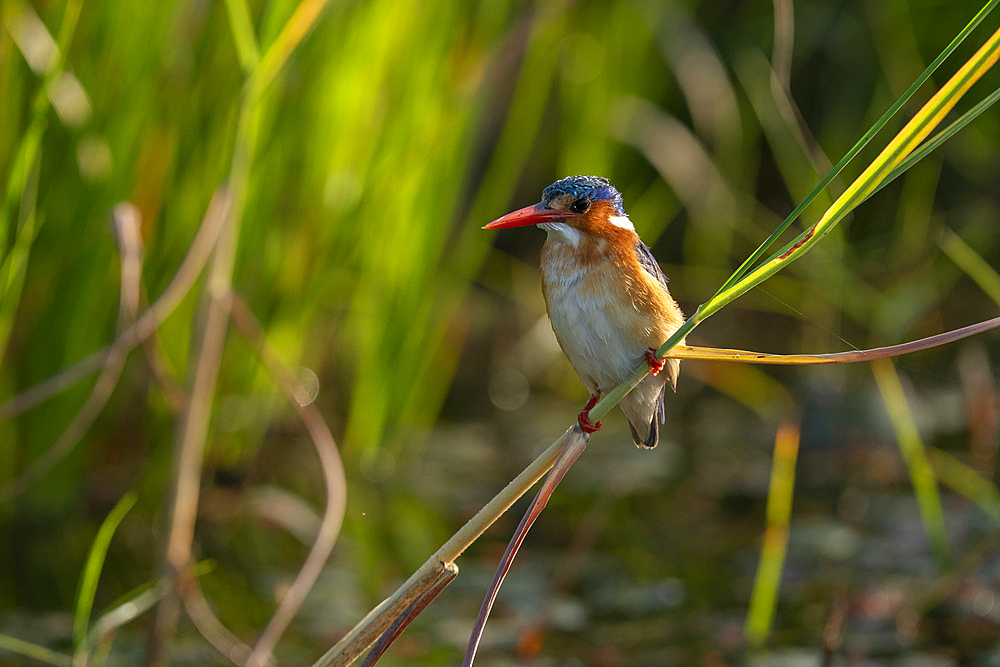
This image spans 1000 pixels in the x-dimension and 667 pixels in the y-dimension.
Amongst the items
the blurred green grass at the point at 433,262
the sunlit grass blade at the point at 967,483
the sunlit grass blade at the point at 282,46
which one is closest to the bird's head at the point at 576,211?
the blurred green grass at the point at 433,262

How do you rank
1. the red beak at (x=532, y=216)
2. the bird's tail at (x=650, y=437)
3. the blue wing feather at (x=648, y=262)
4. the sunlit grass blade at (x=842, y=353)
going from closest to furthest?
the sunlit grass blade at (x=842, y=353) → the red beak at (x=532, y=216) → the blue wing feather at (x=648, y=262) → the bird's tail at (x=650, y=437)

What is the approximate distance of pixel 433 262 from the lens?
3.74m

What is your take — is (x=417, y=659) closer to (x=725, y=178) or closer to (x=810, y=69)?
(x=725, y=178)

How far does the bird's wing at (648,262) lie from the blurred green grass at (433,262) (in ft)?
1.22

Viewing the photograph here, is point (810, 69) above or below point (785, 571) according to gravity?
above

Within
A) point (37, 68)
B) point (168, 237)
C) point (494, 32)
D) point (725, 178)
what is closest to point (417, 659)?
point (168, 237)

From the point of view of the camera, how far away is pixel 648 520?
3436 mm

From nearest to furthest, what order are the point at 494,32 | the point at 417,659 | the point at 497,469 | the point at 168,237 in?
the point at 417,659 < the point at 168,237 < the point at 494,32 < the point at 497,469

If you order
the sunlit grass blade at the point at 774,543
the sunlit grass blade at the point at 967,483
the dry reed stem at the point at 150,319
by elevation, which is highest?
the dry reed stem at the point at 150,319

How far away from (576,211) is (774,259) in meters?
0.40

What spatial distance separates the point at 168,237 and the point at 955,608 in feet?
8.54

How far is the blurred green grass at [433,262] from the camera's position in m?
2.85

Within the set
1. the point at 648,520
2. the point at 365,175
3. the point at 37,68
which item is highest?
the point at 37,68

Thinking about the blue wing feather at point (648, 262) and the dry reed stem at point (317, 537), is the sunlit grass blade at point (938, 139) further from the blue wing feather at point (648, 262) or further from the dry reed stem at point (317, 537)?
the dry reed stem at point (317, 537)
